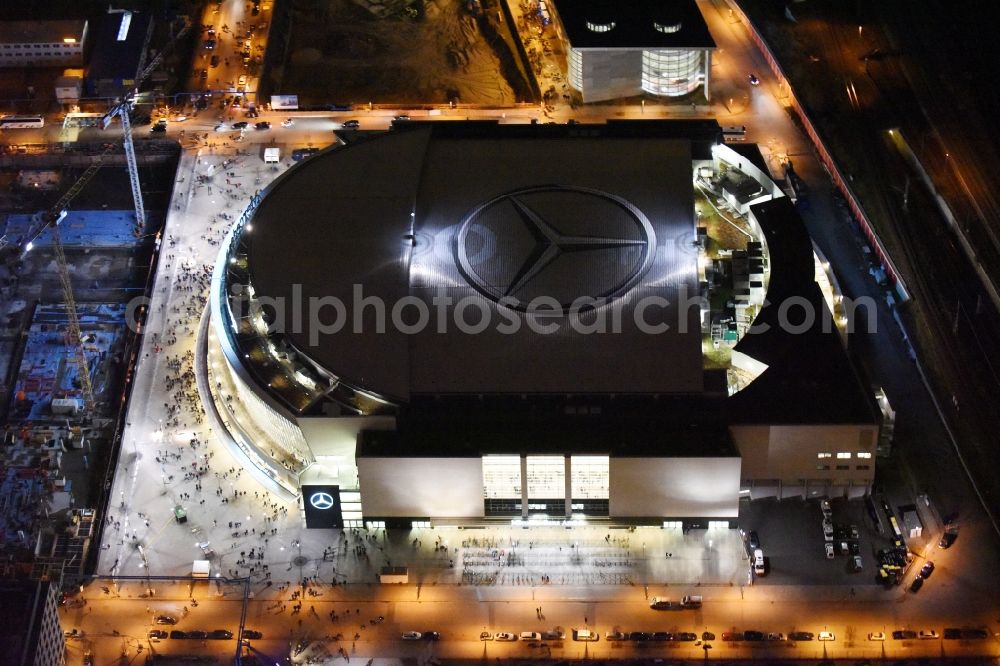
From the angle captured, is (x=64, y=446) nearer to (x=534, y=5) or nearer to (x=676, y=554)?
(x=676, y=554)

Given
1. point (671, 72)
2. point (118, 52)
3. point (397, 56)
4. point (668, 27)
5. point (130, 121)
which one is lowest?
point (130, 121)

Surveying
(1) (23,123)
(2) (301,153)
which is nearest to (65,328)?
(2) (301,153)

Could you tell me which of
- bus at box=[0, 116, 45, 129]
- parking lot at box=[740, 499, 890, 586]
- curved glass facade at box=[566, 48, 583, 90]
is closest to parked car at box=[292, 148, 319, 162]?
curved glass facade at box=[566, 48, 583, 90]

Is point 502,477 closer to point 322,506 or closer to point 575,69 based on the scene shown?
point 322,506

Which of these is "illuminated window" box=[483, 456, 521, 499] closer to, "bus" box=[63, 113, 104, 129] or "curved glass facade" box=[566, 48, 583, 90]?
"curved glass facade" box=[566, 48, 583, 90]

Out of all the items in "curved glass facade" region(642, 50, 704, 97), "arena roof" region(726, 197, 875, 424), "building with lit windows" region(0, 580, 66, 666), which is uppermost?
"curved glass facade" region(642, 50, 704, 97)

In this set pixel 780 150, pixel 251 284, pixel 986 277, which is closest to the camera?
pixel 251 284

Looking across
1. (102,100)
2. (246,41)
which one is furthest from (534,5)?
(102,100)
